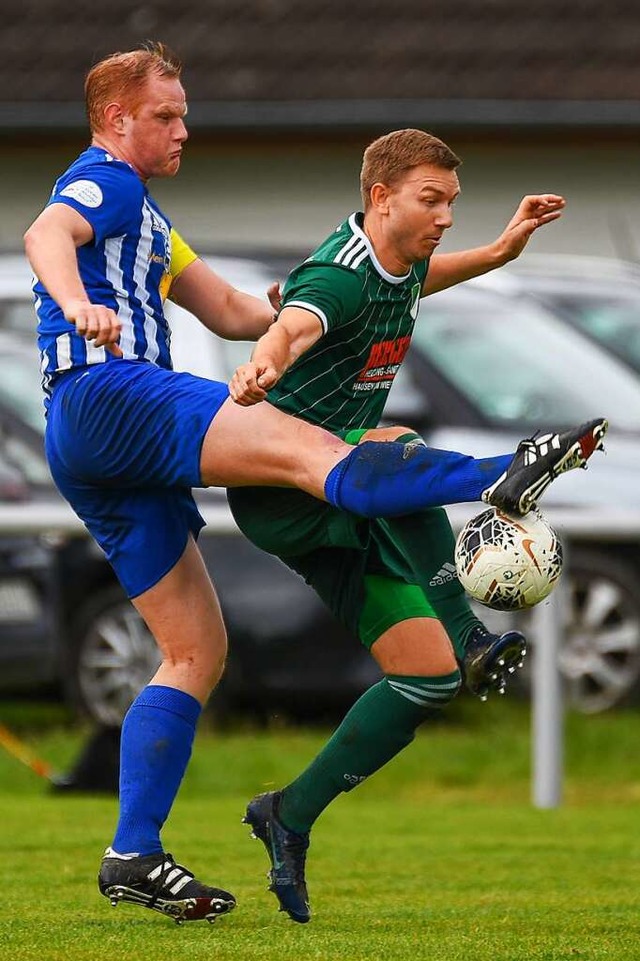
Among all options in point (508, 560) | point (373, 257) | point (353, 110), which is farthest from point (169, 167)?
point (353, 110)

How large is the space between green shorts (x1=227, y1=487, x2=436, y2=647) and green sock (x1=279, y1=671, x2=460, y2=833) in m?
0.17

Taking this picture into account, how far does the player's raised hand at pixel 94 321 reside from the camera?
4992 millimetres

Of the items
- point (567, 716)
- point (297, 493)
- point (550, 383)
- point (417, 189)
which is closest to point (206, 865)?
point (297, 493)

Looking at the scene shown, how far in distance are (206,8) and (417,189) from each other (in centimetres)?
1143

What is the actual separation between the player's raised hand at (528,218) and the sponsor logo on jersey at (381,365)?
0.48m

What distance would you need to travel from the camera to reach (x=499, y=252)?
5984 mm

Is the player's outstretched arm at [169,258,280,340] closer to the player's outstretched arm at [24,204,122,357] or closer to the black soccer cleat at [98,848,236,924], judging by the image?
the player's outstretched arm at [24,204,122,357]

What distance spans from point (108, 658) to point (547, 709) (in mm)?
2273

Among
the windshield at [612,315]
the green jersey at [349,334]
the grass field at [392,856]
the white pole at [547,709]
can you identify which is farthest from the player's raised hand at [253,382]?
the windshield at [612,315]

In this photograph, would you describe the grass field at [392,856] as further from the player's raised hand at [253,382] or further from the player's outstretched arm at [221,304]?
the player's outstretched arm at [221,304]

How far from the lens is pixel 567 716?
33.2ft

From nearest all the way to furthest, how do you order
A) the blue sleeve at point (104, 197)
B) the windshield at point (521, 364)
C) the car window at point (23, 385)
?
the blue sleeve at point (104, 197)
the windshield at point (521, 364)
the car window at point (23, 385)

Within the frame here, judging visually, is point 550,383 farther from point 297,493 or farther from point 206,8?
point 206,8

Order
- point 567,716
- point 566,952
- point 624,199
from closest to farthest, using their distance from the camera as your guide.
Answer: point 566,952 < point 567,716 < point 624,199
